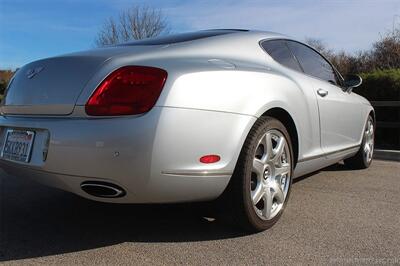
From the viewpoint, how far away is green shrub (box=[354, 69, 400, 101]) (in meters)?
8.52

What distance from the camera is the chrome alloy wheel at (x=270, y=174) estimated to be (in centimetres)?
332

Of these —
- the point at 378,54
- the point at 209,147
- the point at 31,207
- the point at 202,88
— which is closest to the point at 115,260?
the point at 209,147

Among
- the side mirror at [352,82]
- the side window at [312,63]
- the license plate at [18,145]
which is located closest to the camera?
the license plate at [18,145]

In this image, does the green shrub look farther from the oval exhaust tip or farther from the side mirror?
the oval exhaust tip

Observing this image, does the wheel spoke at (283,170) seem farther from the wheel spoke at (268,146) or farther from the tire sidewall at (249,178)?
the tire sidewall at (249,178)

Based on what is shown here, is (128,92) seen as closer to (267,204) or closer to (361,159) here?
(267,204)

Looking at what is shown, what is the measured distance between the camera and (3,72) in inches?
1518

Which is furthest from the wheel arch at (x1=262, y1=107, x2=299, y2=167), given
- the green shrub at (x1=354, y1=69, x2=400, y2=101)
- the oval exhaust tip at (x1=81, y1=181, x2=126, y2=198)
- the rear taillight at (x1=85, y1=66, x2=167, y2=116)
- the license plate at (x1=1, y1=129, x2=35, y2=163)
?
the green shrub at (x1=354, y1=69, x2=400, y2=101)

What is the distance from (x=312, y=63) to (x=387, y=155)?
10.4 ft

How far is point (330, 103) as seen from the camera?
451 centimetres

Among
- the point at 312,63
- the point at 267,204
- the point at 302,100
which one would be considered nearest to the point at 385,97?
the point at 312,63

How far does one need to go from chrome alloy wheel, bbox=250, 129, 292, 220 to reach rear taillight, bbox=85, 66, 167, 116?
879 millimetres

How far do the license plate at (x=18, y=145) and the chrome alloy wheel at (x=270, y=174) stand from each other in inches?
57.9

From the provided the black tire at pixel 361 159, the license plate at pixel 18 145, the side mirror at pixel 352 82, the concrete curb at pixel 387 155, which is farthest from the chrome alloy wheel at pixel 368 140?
the license plate at pixel 18 145
